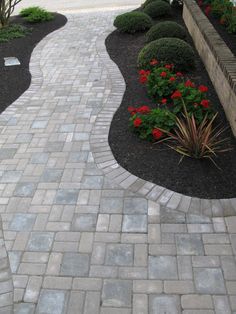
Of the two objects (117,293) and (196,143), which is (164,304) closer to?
(117,293)

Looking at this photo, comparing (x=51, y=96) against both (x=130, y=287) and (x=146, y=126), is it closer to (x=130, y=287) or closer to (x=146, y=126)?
(x=146, y=126)

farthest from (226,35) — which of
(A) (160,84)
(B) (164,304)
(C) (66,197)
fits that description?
(B) (164,304)

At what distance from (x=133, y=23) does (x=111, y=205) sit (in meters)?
7.40

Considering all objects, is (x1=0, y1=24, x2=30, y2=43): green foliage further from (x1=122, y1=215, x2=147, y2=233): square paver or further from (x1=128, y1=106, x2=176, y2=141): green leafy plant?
(x1=122, y1=215, x2=147, y2=233): square paver

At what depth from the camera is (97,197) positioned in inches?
169

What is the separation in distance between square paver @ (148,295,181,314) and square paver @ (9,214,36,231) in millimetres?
1659

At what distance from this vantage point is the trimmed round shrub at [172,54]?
7.03 metres

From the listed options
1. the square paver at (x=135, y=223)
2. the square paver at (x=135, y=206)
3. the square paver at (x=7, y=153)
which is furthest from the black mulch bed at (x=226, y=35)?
the square paver at (x=7, y=153)

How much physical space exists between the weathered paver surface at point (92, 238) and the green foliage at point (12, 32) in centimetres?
579

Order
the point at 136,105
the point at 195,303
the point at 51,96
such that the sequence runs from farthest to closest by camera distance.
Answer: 1. the point at 51,96
2. the point at 136,105
3. the point at 195,303

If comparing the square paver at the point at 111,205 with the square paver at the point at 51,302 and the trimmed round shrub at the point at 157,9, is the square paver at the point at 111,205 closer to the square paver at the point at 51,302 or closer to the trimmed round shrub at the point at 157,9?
the square paver at the point at 51,302

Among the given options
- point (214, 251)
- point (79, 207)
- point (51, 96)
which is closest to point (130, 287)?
point (214, 251)

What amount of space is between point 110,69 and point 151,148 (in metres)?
3.76

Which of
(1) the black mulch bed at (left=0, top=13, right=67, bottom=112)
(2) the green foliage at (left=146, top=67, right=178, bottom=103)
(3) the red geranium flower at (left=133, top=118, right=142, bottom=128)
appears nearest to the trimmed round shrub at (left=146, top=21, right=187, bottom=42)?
(2) the green foliage at (left=146, top=67, right=178, bottom=103)
